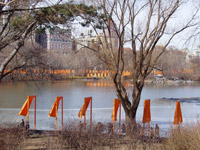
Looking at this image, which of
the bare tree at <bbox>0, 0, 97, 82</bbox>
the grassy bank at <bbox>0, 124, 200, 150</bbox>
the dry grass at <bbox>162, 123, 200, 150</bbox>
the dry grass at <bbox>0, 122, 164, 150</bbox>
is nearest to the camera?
the dry grass at <bbox>162, 123, 200, 150</bbox>

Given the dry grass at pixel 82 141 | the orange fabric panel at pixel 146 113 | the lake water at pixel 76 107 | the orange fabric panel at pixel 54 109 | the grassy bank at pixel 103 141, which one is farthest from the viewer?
the lake water at pixel 76 107

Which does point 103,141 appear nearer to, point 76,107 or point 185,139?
point 185,139

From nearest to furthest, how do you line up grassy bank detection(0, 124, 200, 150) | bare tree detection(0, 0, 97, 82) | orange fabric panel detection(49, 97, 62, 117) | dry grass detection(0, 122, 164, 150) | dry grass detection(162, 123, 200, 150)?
dry grass detection(162, 123, 200, 150)
grassy bank detection(0, 124, 200, 150)
dry grass detection(0, 122, 164, 150)
bare tree detection(0, 0, 97, 82)
orange fabric panel detection(49, 97, 62, 117)

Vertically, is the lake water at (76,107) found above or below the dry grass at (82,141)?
below

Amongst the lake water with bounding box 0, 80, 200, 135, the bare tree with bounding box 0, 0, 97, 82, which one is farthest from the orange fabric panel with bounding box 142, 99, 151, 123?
the bare tree with bounding box 0, 0, 97, 82

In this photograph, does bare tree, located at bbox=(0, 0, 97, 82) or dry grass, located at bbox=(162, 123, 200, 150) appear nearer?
dry grass, located at bbox=(162, 123, 200, 150)

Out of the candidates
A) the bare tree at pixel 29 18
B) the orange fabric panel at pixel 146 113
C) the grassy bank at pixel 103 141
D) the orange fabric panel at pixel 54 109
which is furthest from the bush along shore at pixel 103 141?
the bare tree at pixel 29 18

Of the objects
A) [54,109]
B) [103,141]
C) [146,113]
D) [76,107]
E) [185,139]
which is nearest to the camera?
[185,139]

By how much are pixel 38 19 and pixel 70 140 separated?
4013mm

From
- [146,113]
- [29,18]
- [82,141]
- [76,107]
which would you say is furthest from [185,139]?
[76,107]

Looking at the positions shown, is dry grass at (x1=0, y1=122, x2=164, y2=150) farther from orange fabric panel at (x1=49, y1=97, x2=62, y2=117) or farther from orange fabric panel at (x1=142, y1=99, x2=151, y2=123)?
orange fabric panel at (x1=49, y1=97, x2=62, y2=117)

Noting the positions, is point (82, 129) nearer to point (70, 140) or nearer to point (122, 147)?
point (70, 140)

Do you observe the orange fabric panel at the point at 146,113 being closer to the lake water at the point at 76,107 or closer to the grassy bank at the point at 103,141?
the lake water at the point at 76,107

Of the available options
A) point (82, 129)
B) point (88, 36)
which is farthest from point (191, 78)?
point (82, 129)
